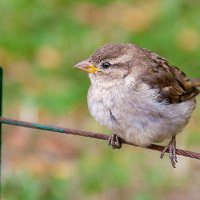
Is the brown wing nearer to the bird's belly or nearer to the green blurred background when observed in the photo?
the bird's belly

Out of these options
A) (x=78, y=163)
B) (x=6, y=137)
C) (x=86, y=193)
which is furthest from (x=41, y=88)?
(x=86, y=193)

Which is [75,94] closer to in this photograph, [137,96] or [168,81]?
[168,81]

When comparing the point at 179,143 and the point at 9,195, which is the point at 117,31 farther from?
the point at 9,195

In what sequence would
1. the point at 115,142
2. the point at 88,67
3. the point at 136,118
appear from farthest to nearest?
1. the point at 88,67
2. the point at 115,142
3. the point at 136,118

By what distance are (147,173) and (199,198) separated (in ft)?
1.48

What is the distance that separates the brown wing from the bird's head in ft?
0.36

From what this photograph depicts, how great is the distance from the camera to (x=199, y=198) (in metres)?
5.59

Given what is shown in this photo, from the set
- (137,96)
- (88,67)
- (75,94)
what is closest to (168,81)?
(137,96)

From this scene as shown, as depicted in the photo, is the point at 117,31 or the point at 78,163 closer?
the point at 78,163

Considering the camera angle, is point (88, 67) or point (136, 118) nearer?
point (136, 118)

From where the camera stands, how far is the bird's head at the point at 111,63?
454 centimetres

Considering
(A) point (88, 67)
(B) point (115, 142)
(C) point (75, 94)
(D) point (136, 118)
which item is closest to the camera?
(D) point (136, 118)

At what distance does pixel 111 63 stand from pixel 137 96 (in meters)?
0.30

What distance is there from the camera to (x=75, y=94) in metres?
7.02
